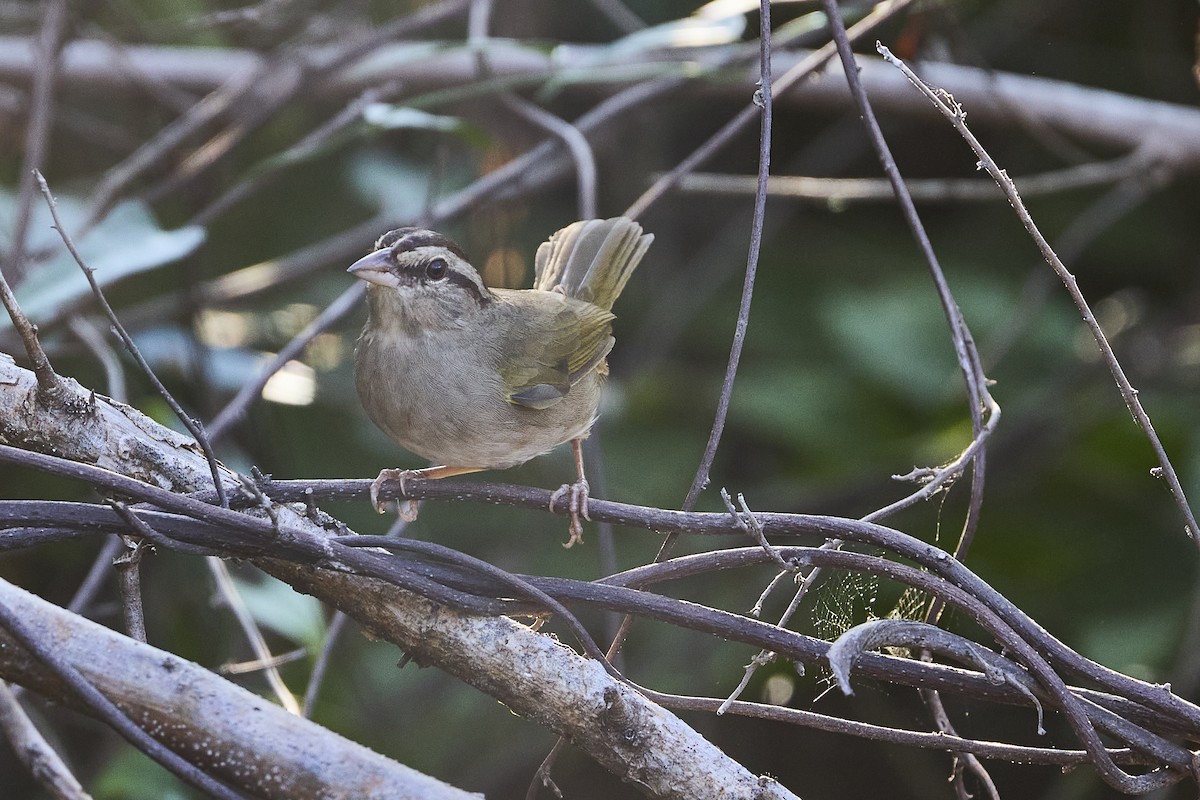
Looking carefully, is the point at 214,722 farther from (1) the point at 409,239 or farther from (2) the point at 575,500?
(1) the point at 409,239

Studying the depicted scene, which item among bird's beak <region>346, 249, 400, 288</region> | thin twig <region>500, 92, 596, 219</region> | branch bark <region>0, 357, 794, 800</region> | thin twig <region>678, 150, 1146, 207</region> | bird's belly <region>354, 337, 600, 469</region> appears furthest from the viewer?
thin twig <region>678, 150, 1146, 207</region>

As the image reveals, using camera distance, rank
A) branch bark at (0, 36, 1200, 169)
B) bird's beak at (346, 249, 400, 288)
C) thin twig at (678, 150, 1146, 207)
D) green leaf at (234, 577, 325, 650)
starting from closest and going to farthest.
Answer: bird's beak at (346, 249, 400, 288) < green leaf at (234, 577, 325, 650) < thin twig at (678, 150, 1146, 207) < branch bark at (0, 36, 1200, 169)

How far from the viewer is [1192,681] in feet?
10.9

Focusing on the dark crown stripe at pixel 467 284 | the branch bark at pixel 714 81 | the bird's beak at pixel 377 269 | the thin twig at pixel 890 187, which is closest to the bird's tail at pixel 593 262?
the thin twig at pixel 890 187

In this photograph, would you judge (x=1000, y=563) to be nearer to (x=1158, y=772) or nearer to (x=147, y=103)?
(x=1158, y=772)

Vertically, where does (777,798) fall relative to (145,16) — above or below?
below

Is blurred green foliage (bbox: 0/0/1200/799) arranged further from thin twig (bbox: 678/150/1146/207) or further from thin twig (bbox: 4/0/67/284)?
thin twig (bbox: 678/150/1146/207)

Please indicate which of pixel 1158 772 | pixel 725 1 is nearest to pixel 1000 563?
pixel 725 1

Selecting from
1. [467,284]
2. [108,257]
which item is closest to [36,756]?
[467,284]

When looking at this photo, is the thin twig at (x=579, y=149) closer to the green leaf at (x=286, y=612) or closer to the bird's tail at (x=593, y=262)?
the bird's tail at (x=593, y=262)

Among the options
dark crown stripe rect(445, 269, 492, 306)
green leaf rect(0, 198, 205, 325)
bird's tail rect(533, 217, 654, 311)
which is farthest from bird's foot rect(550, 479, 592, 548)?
green leaf rect(0, 198, 205, 325)

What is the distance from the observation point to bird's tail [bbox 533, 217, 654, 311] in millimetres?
3266

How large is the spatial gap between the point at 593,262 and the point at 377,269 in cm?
79

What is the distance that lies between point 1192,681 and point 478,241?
9.54 ft
